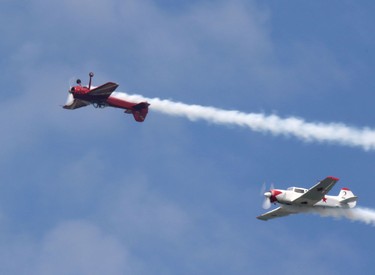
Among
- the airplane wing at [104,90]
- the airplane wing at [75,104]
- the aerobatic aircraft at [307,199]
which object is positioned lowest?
the aerobatic aircraft at [307,199]

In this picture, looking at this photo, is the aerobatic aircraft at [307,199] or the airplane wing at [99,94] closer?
the aerobatic aircraft at [307,199]

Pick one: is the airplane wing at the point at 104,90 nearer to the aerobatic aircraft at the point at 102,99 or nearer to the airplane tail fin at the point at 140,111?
the aerobatic aircraft at the point at 102,99

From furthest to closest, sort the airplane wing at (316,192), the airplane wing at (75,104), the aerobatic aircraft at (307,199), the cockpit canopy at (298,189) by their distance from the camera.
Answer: the airplane wing at (75,104) < the cockpit canopy at (298,189) < the aerobatic aircraft at (307,199) < the airplane wing at (316,192)

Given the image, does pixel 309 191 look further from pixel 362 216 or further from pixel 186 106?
pixel 186 106

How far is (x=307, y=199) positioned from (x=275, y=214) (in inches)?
250

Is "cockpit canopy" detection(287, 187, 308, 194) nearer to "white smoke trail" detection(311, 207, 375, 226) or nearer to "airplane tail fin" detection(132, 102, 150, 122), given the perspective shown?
"white smoke trail" detection(311, 207, 375, 226)

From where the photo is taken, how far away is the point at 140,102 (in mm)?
128250

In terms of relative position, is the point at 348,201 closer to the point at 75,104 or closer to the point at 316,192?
the point at 316,192

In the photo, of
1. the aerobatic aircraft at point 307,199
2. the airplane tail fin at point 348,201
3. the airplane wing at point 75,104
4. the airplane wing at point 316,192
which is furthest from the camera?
the airplane wing at point 75,104

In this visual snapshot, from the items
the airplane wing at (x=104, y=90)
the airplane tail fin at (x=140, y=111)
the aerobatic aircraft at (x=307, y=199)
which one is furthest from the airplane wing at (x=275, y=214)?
the airplane wing at (x=104, y=90)

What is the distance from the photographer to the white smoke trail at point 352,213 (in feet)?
401

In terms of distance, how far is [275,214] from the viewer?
411 feet

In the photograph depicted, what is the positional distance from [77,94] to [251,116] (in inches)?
729

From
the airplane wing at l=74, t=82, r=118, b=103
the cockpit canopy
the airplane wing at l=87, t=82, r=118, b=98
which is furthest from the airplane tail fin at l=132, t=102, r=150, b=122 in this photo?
the cockpit canopy
